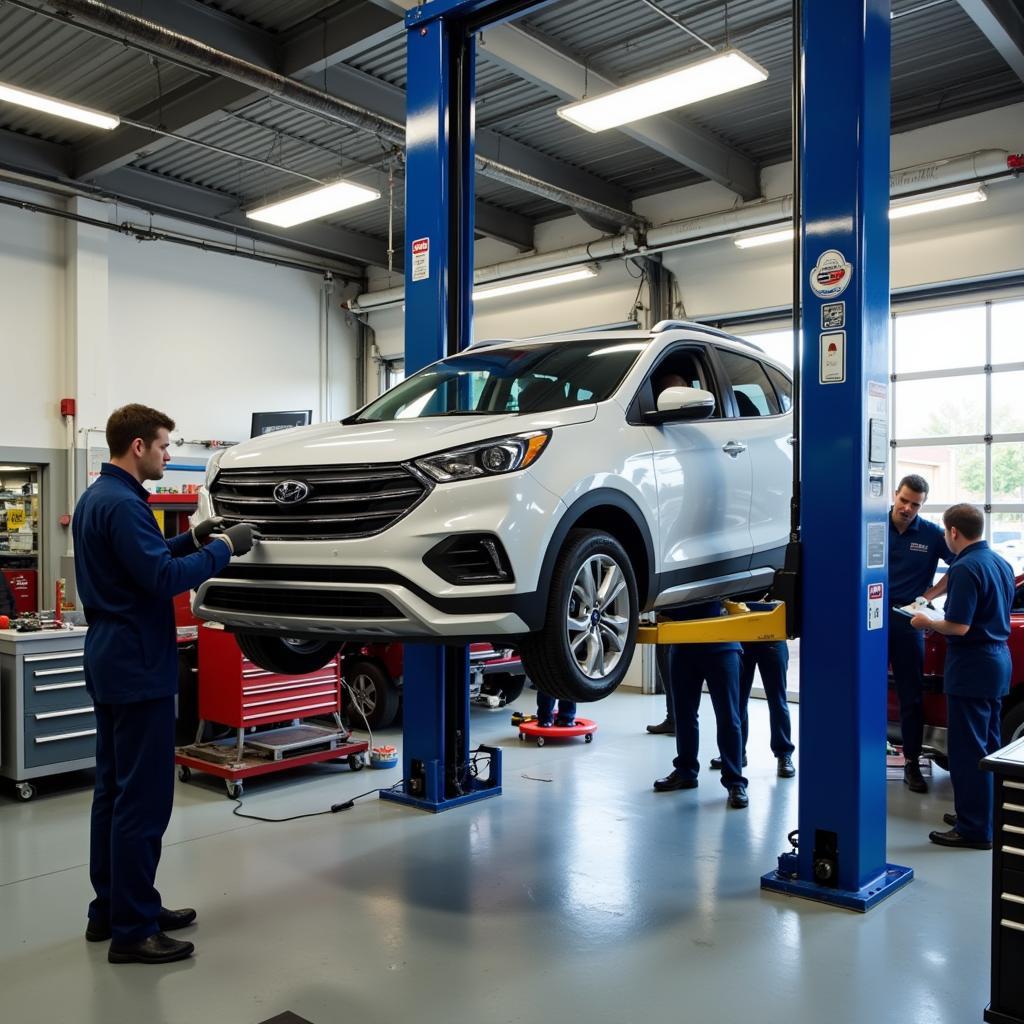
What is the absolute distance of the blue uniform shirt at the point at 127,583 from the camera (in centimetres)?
341

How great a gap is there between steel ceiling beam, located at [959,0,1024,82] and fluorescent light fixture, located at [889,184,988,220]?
2.99 feet

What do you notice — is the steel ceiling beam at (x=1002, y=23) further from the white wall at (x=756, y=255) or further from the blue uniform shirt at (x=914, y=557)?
the blue uniform shirt at (x=914, y=557)

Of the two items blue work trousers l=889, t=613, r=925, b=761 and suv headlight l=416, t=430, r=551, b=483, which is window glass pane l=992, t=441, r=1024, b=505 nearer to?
blue work trousers l=889, t=613, r=925, b=761

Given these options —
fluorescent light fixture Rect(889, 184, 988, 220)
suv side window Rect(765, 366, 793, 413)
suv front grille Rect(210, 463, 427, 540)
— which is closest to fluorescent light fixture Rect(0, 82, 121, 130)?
suv front grille Rect(210, 463, 427, 540)

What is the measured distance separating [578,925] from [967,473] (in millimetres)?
6064

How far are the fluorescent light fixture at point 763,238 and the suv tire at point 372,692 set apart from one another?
5.02m

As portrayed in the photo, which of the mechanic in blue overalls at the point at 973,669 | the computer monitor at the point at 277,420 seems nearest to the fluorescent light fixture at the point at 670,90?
the mechanic in blue overalls at the point at 973,669

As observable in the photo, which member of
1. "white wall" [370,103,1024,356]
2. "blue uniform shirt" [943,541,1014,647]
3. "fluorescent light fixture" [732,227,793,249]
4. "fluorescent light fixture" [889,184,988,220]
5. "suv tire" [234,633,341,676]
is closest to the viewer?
"suv tire" [234,633,341,676]

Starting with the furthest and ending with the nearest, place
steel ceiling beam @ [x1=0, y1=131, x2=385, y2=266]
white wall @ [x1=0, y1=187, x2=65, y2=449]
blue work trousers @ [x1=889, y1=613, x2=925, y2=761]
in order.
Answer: white wall @ [x1=0, y1=187, x2=65, y2=449] → steel ceiling beam @ [x1=0, y1=131, x2=385, y2=266] → blue work trousers @ [x1=889, y1=613, x2=925, y2=761]

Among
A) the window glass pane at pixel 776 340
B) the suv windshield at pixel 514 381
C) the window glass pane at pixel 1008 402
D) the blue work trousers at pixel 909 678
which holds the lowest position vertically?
the blue work trousers at pixel 909 678

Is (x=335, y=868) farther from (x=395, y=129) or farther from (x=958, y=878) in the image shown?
(x=395, y=129)

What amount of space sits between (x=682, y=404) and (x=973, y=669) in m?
2.30

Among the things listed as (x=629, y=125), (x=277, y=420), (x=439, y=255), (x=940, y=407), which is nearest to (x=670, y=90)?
(x=629, y=125)

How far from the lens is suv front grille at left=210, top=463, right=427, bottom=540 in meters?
3.22
